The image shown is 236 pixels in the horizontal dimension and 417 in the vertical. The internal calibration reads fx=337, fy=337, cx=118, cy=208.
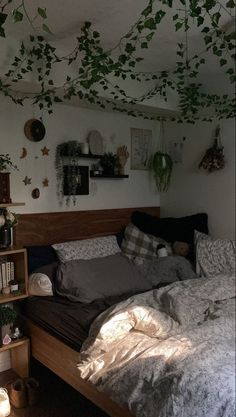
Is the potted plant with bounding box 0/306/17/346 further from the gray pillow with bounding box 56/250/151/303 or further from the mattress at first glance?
the gray pillow with bounding box 56/250/151/303

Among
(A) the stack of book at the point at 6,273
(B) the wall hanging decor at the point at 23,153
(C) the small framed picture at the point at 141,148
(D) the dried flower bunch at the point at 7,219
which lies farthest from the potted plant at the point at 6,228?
(C) the small framed picture at the point at 141,148

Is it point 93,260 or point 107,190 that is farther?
point 107,190

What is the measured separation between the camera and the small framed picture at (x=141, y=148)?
129 inches

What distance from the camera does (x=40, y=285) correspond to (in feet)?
7.34

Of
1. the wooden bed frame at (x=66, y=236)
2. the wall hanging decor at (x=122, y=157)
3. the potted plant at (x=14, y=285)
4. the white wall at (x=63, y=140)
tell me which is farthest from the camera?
the wall hanging decor at (x=122, y=157)

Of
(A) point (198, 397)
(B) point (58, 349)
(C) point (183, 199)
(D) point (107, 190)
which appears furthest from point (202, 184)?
(A) point (198, 397)

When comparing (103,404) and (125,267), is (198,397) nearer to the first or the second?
(103,404)

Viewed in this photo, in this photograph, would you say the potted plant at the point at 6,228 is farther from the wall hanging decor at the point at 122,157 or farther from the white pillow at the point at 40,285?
the wall hanging decor at the point at 122,157

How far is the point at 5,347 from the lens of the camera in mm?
2139

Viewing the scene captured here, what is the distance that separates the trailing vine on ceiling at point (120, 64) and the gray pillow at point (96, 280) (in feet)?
3.82

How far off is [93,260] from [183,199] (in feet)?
4.35

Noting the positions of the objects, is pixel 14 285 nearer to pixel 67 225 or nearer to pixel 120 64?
pixel 67 225

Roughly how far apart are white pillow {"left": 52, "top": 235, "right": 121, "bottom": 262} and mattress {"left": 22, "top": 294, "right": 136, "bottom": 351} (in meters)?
0.39

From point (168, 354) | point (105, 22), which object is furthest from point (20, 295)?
point (105, 22)
